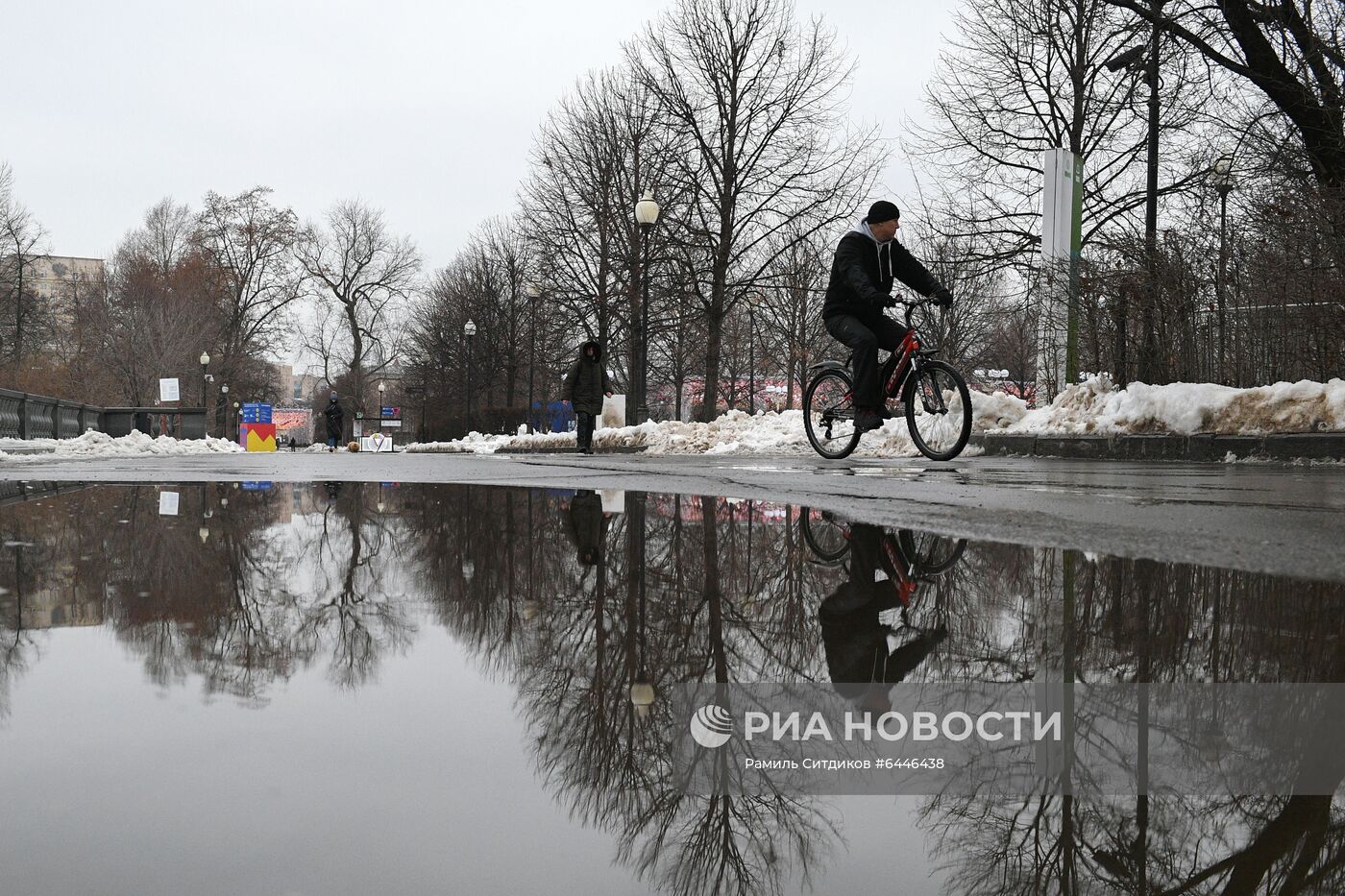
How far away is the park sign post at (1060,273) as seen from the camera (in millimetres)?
12406

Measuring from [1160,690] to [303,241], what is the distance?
207 feet

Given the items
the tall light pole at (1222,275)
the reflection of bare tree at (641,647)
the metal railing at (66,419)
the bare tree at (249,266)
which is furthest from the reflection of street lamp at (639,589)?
the bare tree at (249,266)

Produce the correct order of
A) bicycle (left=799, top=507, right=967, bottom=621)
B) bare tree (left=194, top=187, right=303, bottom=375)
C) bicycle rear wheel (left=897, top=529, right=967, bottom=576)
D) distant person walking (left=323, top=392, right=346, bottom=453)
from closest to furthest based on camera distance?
bicycle (left=799, top=507, right=967, bottom=621) < bicycle rear wheel (left=897, top=529, right=967, bottom=576) < distant person walking (left=323, top=392, right=346, bottom=453) < bare tree (left=194, top=187, right=303, bottom=375)

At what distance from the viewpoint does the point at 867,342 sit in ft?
29.3

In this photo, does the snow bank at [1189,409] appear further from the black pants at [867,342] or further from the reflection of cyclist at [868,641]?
the reflection of cyclist at [868,641]

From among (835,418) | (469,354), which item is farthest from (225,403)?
(835,418)

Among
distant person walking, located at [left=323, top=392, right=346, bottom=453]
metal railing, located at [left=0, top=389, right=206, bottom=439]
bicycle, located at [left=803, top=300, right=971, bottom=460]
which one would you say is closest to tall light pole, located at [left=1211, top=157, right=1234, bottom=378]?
bicycle, located at [left=803, top=300, right=971, bottom=460]

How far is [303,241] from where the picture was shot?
5956 cm

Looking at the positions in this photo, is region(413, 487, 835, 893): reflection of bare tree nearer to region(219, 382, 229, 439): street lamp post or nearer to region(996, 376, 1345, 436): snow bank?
region(996, 376, 1345, 436): snow bank

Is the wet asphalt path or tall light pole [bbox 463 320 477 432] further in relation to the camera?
tall light pole [bbox 463 320 477 432]

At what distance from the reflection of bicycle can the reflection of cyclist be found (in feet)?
0.11

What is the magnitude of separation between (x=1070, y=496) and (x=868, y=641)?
3.47 meters

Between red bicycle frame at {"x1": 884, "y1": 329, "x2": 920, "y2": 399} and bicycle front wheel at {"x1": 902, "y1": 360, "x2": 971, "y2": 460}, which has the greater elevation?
red bicycle frame at {"x1": 884, "y1": 329, "x2": 920, "y2": 399}

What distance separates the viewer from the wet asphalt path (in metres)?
3.07
